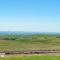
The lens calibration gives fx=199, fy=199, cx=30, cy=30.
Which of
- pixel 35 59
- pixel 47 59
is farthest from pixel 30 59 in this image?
pixel 47 59

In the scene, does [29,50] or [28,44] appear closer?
[29,50]

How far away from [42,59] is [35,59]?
1050 millimetres

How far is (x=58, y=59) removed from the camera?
30172 mm

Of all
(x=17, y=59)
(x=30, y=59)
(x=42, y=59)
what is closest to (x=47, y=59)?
(x=42, y=59)

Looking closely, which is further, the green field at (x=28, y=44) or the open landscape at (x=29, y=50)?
the green field at (x=28, y=44)

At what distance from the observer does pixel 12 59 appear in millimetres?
29562

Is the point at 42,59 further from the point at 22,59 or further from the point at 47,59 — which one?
the point at 22,59

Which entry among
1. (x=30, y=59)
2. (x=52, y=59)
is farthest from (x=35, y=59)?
(x=52, y=59)

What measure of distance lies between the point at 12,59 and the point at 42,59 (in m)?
4.48

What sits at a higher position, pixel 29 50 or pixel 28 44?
pixel 28 44

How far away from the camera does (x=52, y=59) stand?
30141 millimetres

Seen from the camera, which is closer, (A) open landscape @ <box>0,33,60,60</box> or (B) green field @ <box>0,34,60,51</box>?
(A) open landscape @ <box>0,33,60,60</box>

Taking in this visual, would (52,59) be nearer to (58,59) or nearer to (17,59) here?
(58,59)

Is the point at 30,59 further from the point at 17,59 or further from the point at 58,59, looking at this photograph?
the point at 58,59
